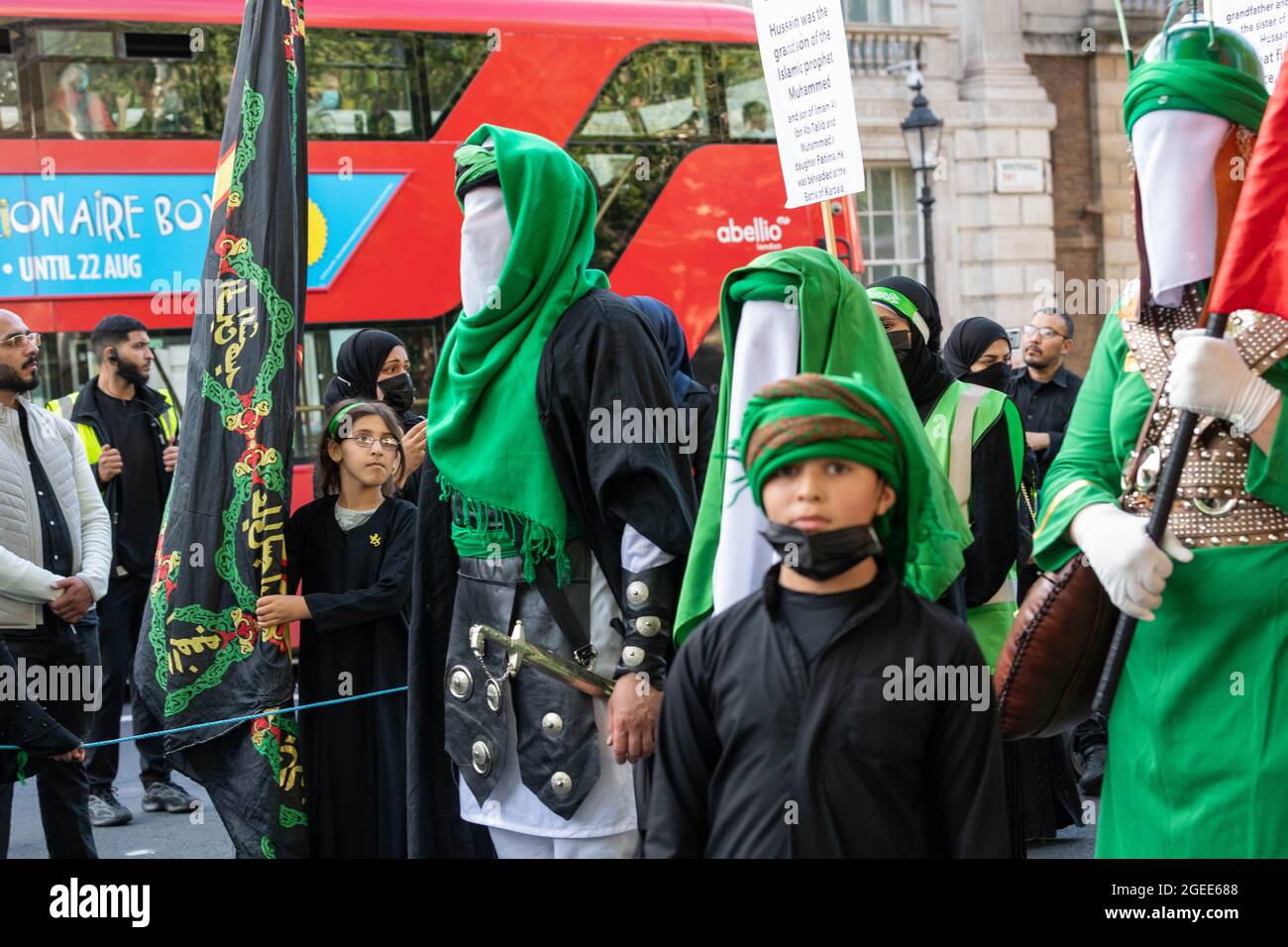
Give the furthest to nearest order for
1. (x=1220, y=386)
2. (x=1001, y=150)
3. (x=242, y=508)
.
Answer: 1. (x=1001, y=150)
2. (x=242, y=508)
3. (x=1220, y=386)

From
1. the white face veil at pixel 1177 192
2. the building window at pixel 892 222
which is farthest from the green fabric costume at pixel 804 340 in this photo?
the building window at pixel 892 222

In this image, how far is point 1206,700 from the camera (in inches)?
116

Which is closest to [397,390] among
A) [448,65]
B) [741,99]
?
[448,65]

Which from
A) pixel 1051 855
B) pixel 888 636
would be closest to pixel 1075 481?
pixel 888 636

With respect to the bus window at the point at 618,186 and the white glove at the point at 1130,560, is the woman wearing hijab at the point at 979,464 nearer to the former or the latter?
the white glove at the point at 1130,560

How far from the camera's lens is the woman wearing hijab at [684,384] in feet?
18.8

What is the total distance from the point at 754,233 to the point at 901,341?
692 centimetres

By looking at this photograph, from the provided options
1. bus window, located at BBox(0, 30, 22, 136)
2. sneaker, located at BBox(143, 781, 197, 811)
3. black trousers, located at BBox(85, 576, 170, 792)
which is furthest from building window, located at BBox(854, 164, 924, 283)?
sneaker, located at BBox(143, 781, 197, 811)

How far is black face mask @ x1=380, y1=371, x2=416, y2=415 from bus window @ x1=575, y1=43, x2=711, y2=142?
17.9 ft

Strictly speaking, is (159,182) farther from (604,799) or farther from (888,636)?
(888,636)

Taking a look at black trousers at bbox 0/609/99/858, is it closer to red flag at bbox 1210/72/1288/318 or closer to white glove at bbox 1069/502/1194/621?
white glove at bbox 1069/502/1194/621

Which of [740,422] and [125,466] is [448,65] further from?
[740,422]

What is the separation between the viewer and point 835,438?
2646 mm

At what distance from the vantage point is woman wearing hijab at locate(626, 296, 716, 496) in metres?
5.73
